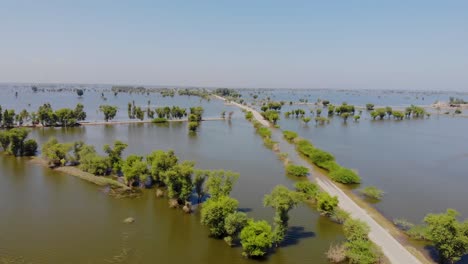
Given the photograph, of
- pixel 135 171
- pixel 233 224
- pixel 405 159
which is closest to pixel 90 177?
pixel 135 171

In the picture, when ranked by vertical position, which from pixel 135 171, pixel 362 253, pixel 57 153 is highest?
pixel 57 153

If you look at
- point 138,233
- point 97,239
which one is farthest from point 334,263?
point 97,239

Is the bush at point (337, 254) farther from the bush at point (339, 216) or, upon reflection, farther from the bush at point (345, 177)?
the bush at point (345, 177)

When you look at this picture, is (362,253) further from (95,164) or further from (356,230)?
(95,164)

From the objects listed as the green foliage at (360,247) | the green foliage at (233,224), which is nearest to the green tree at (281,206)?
the green foliage at (233,224)

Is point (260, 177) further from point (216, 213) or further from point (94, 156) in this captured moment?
point (94, 156)
